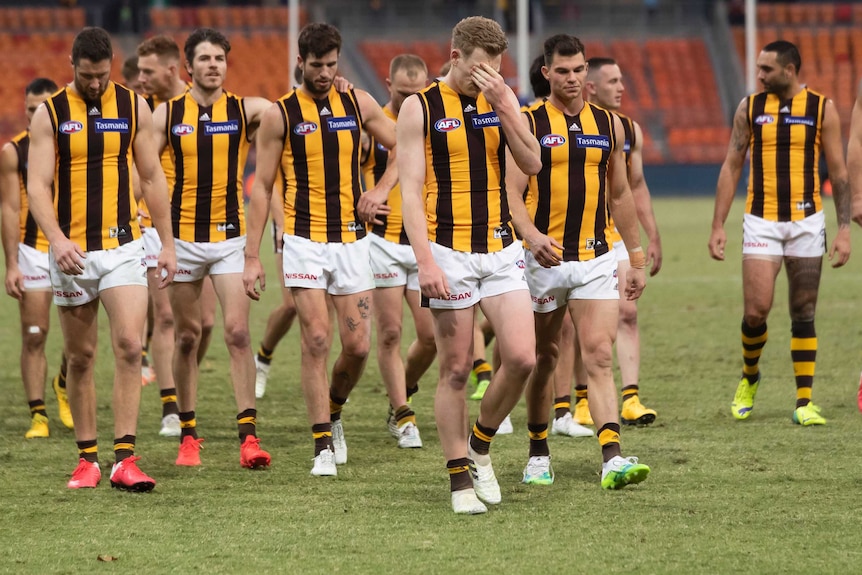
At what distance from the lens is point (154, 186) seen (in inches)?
253

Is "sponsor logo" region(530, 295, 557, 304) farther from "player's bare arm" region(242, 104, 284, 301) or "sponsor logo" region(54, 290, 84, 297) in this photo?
"sponsor logo" region(54, 290, 84, 297)

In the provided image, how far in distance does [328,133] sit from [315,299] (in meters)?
0.85

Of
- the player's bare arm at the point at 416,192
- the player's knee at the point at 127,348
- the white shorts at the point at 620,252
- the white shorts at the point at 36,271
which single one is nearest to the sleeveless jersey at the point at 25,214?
the white shorts at the point at 36,271

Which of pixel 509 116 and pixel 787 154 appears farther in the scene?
pixel 787 154

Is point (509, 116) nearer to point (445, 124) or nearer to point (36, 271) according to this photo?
point (445, 124)

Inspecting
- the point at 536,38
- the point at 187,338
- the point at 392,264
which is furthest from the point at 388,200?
the point at 536,38

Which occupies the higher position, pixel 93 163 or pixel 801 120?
pixel 801 120

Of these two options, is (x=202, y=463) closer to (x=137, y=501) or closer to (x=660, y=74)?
(x=137, y=501)

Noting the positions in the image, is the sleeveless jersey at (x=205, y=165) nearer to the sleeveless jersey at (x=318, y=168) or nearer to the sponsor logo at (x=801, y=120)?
the sleeveless jersey at (x=318, y=168)

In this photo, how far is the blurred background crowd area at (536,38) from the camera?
34.9m

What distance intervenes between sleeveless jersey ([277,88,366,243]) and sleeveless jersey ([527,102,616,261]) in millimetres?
1004

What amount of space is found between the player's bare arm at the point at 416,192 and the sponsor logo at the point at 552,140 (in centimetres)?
91

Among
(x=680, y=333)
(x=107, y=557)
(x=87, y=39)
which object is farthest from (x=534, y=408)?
(x=680, y=333)

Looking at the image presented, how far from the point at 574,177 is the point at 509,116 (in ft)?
3.25
